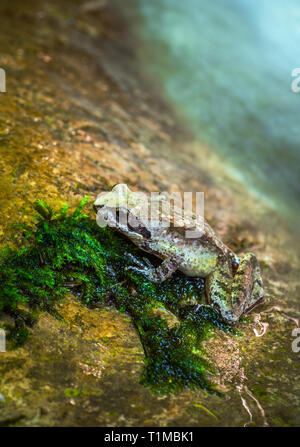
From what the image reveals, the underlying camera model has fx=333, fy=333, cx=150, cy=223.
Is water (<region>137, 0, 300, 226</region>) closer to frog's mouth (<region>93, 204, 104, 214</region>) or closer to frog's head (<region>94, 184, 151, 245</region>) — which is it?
frog's head (<region>94, 184, 151, 245</region>)

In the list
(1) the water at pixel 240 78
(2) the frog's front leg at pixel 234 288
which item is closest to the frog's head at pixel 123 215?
(2) the frog's front leg at pixel 234 288

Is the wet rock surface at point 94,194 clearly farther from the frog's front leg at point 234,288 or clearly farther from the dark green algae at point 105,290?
the frog's front leg at point 234,288

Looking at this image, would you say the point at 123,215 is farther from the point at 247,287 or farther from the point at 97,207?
the point at 247,287

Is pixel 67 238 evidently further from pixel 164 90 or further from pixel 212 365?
pixel 164 90

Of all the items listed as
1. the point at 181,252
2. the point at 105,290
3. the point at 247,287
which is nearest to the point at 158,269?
the point at 181,252
